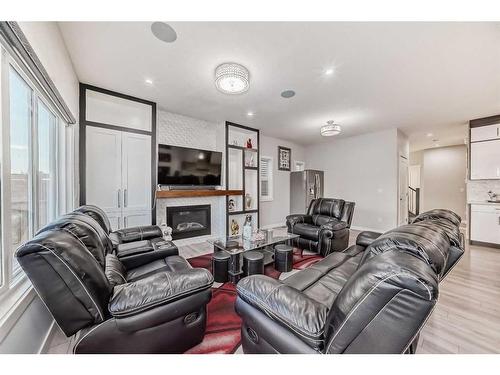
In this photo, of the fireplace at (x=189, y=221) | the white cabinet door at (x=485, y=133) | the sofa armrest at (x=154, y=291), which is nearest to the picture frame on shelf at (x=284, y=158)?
the fireplace at (x=189, y=221)

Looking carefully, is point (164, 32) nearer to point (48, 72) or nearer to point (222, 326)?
point (48, 72)

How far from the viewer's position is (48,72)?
1.72m

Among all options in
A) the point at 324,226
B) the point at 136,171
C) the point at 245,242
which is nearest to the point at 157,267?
the point at 245,242

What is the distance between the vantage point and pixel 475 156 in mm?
4312

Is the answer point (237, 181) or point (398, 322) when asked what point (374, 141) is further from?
point (398, 322)

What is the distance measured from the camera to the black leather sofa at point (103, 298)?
35.8 inches

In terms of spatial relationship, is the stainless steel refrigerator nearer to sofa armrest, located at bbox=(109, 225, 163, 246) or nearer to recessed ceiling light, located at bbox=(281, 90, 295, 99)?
recessed ceiling light, located at bbox=(281, 90, 295, 99)

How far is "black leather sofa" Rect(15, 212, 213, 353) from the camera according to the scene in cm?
91

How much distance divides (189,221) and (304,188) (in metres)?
3.49

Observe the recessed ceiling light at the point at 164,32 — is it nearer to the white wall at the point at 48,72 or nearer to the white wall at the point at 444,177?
the white wall at the point at 48,72

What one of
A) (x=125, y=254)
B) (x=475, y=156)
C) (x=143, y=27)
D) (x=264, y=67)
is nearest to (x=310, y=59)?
(x=264, y=67)

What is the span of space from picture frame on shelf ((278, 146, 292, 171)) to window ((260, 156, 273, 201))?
1.33 ft

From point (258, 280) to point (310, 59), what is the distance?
2.43 metres

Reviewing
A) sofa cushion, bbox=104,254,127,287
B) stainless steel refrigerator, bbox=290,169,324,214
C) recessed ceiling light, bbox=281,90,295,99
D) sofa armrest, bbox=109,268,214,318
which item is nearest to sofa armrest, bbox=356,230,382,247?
sofa armrest, bbox=109,268,214,318
